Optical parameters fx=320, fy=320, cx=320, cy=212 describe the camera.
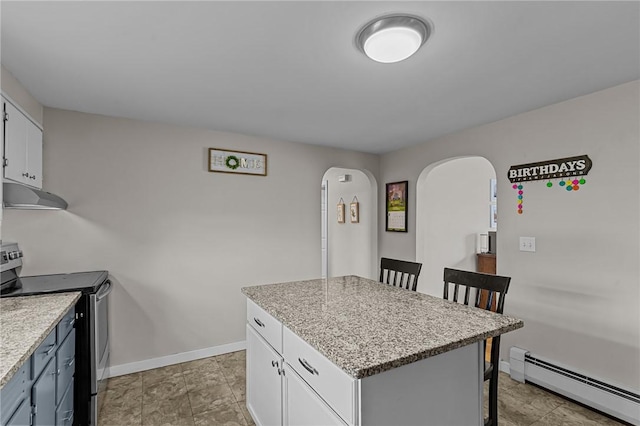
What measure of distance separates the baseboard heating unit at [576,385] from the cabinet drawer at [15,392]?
10.5 feet

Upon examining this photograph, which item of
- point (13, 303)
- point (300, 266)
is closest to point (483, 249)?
point (300, 266)

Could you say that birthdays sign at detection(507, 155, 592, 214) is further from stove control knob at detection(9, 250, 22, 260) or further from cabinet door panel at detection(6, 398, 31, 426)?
stove control knob at detection(9, 250, 22, 260)

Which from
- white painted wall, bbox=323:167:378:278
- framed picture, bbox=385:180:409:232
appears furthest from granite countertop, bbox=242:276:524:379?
white painted wall, bbox=323:167:378:278

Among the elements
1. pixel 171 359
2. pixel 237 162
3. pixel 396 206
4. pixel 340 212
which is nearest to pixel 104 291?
pixel 171 359

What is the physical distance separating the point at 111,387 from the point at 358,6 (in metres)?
3.23

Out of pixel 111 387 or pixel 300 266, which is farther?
pixel 300 266

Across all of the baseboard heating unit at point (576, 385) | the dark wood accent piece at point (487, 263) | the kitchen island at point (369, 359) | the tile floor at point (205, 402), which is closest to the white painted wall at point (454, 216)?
the dark wood accent piece at point (487, 263)

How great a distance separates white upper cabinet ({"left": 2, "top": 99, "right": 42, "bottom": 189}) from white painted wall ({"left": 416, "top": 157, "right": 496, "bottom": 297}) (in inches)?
151

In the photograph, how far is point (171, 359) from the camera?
120 inches

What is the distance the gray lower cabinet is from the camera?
1.20 meters

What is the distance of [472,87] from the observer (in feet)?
7.24

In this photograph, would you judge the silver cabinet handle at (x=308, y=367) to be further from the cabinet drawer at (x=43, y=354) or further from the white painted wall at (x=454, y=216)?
the white painted wall at (x=454, y=216)

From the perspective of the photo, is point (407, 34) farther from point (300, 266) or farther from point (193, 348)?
point (193, 348)

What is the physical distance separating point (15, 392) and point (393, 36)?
215 centimetres
